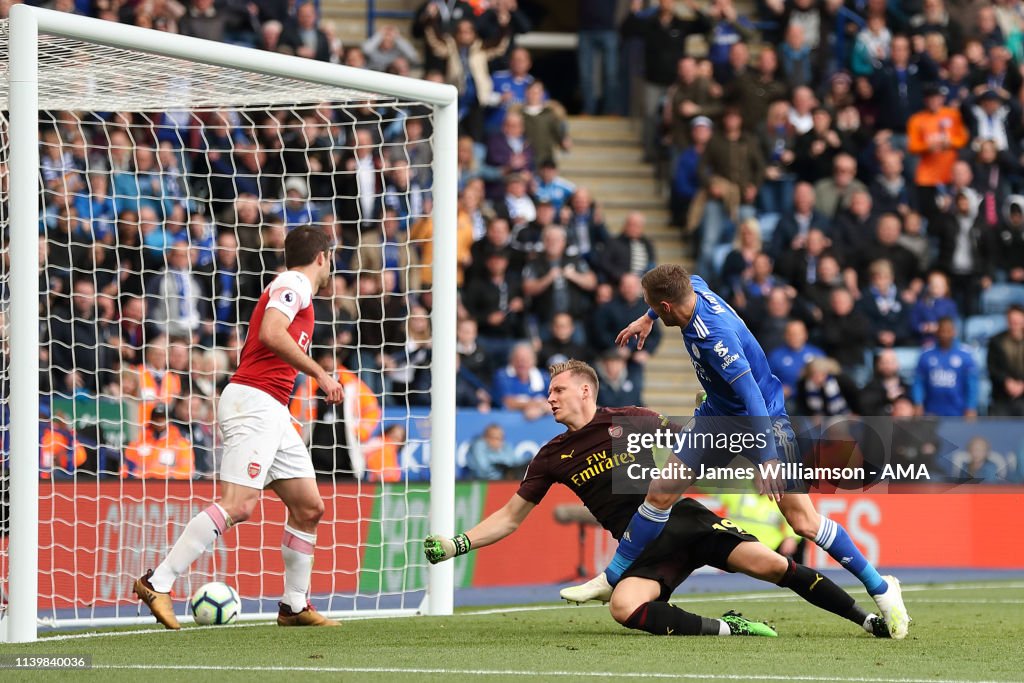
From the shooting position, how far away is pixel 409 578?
10781 millimetres

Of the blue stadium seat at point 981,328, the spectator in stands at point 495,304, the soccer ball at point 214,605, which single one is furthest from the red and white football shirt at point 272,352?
the blue stadium seat at point 981,328

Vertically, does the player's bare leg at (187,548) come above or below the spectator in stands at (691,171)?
below

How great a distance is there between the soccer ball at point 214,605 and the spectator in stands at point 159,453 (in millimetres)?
2185

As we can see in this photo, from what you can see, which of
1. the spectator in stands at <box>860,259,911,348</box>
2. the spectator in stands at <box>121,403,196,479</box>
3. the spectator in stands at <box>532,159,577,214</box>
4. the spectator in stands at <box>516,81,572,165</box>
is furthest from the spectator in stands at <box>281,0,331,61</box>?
the spectator in stands at <box>860,259,911,348</box>

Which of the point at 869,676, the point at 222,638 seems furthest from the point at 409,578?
the point at 869,676

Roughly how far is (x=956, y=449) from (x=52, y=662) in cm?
935

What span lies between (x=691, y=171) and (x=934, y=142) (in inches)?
106

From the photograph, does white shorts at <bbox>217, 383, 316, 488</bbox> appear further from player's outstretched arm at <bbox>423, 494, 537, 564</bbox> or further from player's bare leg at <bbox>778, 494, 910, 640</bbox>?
player's bare leg at <bbox>778, 494, 910, 640</bbox>

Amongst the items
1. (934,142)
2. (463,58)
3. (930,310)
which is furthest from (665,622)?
(934,142)

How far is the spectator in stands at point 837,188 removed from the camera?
16.8 meters

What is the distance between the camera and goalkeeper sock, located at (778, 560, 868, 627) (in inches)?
296

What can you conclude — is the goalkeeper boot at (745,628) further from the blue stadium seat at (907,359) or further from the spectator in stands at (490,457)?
the blue stadium seat at (907,359)

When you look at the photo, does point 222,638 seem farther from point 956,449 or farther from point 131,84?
point 956,449

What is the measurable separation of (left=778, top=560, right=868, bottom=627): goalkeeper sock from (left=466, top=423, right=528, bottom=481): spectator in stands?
18.6 feet
